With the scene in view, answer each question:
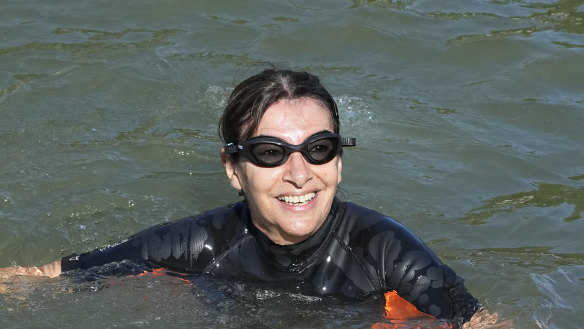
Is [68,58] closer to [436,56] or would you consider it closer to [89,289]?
[436,56]

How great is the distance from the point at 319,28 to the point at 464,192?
269 centimetres

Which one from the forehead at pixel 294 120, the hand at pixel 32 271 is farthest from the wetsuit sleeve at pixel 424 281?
the hand at pixel 32 271

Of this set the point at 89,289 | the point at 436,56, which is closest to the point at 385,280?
the point at 89,289

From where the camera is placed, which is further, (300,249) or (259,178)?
(300,249)

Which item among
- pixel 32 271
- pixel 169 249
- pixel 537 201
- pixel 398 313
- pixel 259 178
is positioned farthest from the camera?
pixel 537 201

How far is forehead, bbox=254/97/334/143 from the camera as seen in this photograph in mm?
4090

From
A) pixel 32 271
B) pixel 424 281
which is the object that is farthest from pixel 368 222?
pixel 32 271

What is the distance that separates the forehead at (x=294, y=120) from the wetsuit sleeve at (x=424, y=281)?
1.97 feet

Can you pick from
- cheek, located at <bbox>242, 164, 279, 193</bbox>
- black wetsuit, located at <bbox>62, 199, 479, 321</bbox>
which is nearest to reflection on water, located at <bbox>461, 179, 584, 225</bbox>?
black wetsuit, located at <bbox>62, 199, 479, 321</bbox>

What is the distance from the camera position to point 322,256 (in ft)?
14.4

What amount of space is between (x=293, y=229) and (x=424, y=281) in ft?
1.94

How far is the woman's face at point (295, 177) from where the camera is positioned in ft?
13.4

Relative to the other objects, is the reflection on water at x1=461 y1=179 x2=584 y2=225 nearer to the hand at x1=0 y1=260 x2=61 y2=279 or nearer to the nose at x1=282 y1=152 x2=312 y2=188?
the nose at x1=282 y1=152 x2=312 y2=188

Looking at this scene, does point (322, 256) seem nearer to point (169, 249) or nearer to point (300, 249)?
point (300, 249)
